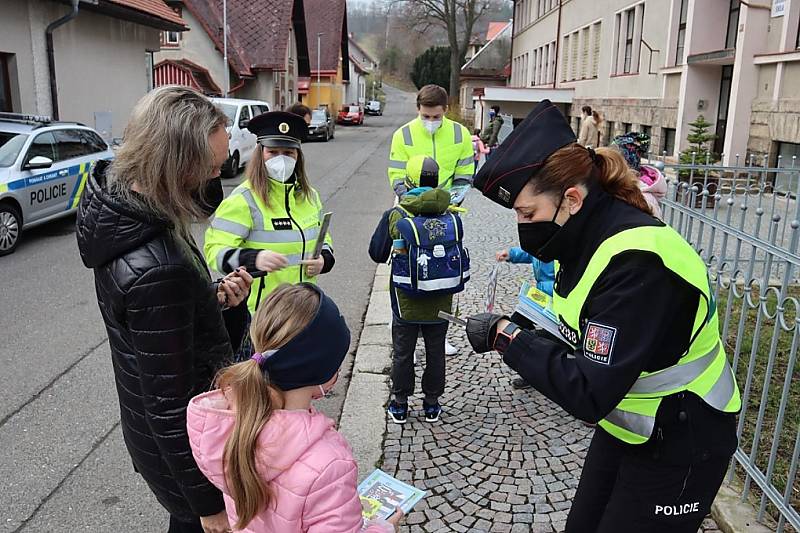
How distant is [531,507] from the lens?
348 cm

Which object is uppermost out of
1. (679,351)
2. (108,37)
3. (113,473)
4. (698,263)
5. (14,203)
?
(108,37)

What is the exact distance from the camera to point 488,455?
400 centimetres

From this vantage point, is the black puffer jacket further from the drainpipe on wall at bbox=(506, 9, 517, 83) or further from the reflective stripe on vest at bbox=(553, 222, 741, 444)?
the drainpipe on wall at bbox=(506, 9, 517, 83)

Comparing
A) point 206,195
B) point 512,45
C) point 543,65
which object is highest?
point 512,45

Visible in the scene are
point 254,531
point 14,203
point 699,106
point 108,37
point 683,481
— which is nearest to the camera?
point 254,531

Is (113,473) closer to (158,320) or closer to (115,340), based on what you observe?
(115,340)

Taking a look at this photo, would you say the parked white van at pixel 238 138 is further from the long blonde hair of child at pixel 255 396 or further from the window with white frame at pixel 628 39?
the long blonde hair of child at pixel 255 396

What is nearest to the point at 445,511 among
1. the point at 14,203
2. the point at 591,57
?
the point at 14,203

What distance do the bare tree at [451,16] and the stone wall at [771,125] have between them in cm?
3099

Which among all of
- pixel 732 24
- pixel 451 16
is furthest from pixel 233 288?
pixel 451 16

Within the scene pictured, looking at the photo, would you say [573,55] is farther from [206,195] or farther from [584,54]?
[206,195]

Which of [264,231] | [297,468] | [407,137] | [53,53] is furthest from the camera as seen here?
[53,53]

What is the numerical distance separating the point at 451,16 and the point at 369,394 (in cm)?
4435

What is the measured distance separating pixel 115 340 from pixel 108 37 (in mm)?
18690
